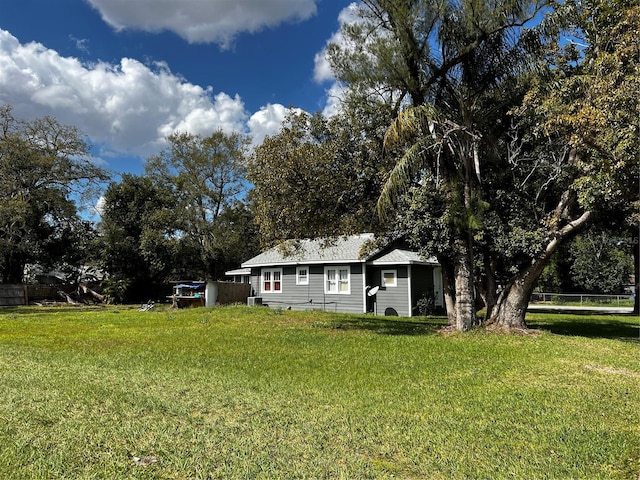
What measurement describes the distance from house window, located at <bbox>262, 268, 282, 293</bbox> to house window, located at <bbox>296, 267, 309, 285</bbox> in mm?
1314

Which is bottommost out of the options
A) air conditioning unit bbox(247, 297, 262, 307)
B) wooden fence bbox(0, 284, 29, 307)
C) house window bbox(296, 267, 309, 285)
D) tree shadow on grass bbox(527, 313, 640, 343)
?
tree shadow on grass bbox(527, 313, 640, 343)

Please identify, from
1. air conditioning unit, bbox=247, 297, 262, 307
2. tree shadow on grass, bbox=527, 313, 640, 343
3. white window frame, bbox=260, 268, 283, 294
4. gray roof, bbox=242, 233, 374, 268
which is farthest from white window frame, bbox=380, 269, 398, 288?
air conditioning unit, bbox=247, 297, 262, 307

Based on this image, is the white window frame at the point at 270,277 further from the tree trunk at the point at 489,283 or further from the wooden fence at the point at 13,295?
the wooden fence at the point at 13,295

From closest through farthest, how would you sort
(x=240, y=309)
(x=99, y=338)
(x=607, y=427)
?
1. (x=607, y=427)
2. (x=99, y=338)
3. (x=240, y=309)

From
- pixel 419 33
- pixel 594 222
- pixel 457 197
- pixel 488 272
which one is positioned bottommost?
pixel 488 272

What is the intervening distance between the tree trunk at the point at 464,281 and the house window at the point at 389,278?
7873mm

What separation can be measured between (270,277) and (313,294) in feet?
11.0

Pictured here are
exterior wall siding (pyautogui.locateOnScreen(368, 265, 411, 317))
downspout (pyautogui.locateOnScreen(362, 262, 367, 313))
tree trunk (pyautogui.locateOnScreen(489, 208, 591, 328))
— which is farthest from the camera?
downspout (pyautogui.locateOnScreen(362, 262, 367, 313))

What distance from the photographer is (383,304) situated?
20.1 meters

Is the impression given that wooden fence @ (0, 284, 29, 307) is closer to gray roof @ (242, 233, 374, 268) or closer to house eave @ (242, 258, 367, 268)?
house eave @ (242, 258, 367, 268)

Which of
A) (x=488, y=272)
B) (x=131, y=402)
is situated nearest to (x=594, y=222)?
(x=488, y=272)

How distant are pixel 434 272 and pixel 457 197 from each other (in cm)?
1049

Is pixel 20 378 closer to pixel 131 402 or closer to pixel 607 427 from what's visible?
pixel 131 402

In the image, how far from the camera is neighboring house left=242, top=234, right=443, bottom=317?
771 inches
